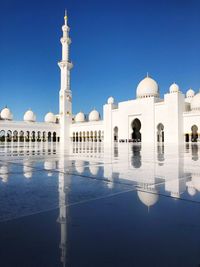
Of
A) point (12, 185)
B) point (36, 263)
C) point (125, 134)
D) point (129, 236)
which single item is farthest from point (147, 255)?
point (125, 134)

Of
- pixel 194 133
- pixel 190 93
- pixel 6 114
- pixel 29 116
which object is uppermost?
pixel 190 93

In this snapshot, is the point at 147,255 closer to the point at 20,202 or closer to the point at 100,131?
the point at 20,202

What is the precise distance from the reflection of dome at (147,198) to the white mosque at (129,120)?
23.7 m

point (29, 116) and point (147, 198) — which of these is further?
point (29, 116)

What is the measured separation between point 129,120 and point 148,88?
4300mm

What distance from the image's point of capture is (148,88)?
29.8 m

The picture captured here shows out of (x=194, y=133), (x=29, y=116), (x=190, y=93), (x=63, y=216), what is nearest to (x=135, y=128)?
(x=194, y=133)

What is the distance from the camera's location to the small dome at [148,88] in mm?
29766

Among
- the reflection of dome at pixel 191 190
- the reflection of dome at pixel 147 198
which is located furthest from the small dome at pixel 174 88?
the reflection of dome at pixel 147 198

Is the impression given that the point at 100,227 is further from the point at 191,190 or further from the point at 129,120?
the point at 129,120

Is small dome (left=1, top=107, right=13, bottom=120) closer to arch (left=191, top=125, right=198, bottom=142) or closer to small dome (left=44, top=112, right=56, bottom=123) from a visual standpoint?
small dome (left=44, top=112, right=56, bottom=123)

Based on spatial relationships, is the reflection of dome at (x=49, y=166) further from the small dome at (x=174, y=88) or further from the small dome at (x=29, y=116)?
the small dome at (x=29, y=116)

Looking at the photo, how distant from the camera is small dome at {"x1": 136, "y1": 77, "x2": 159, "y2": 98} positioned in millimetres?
29766

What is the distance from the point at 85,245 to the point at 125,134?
97.3ft
